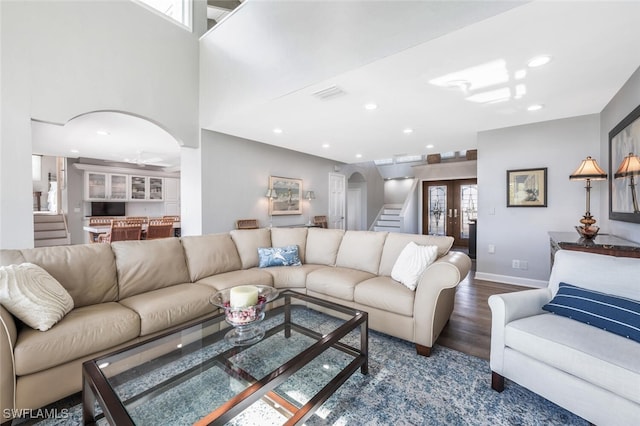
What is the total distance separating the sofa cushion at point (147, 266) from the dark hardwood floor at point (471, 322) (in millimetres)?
2517

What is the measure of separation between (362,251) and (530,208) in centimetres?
283

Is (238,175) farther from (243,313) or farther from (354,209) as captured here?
(354,209)

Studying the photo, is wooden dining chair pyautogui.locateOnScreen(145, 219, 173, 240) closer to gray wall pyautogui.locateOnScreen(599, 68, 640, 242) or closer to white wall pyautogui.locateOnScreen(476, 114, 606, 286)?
white wall pyautogui.locateOnScreen(476, 114, 606, 286)

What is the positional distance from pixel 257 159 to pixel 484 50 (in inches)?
160

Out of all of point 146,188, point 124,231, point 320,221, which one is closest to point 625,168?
point 320,221

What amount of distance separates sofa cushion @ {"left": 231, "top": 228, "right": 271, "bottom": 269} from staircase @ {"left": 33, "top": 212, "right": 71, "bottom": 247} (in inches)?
244

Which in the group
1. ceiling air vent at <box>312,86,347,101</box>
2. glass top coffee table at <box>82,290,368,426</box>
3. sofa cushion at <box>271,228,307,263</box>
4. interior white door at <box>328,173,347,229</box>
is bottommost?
glass top coffee table at <box>82,290,368,426</box>

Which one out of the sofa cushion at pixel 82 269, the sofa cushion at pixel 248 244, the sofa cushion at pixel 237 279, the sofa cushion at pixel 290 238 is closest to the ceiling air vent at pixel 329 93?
the sofa cushion at pixel 290 238

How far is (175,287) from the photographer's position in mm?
2381

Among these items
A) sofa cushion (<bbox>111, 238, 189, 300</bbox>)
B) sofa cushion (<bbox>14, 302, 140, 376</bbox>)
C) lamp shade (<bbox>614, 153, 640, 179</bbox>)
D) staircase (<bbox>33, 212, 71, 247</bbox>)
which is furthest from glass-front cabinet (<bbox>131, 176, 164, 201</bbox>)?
lamp shade (<bbox>614, 153, 640, 179</bbox>)

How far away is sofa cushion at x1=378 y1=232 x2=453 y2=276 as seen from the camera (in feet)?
8.64

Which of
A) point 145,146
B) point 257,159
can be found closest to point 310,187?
point 257,159

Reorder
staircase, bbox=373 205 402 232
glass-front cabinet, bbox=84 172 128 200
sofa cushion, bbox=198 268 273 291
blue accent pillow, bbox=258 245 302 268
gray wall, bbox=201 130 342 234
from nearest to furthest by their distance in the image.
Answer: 1. sofa cushion, bbox=198 268 273 291
2. blue accent pillow, bbox=258 245 302 268
3. gray wall, bbox=201 130 342 234
4. glass-front cabinet, bbox=84 172 128 200
5. staircase, bbox=373 205 402 232

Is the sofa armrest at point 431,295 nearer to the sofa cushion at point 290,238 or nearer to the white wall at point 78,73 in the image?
the sofa cushion at point 290,238
